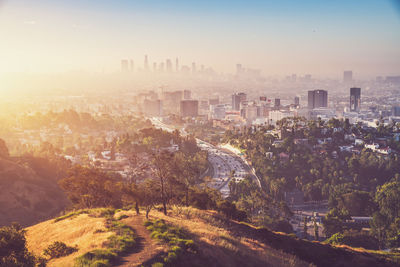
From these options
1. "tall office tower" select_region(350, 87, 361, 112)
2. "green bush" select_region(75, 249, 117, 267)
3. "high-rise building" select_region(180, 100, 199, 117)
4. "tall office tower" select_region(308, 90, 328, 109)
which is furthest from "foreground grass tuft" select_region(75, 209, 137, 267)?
"tall office tower" select_region(308, 90, 328, 109)

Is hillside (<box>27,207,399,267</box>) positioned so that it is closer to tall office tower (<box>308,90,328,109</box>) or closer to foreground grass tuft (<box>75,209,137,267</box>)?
foreground grass tuft (<box>75,209,137,267</box>)

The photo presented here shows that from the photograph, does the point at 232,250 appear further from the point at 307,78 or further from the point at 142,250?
the point at 307,78

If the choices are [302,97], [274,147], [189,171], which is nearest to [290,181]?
[274,147]

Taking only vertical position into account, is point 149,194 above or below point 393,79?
below

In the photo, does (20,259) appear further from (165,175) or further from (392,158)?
(392,158)

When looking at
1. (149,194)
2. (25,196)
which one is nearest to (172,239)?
(149,194)

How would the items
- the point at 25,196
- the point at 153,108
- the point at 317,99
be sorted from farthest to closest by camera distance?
the point at 153,108, the point at 317,99, the point at 25,196
